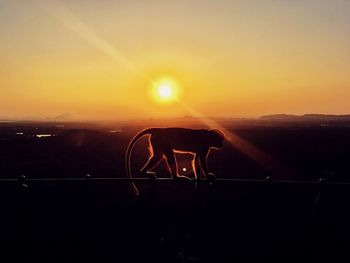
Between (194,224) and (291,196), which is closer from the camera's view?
(194,224)

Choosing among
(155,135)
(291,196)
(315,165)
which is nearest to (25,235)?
(155,135)

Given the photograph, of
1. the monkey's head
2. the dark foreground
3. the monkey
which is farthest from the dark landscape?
the monkey's head

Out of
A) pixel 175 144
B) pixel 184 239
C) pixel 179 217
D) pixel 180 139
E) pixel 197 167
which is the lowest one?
pixel 179 217

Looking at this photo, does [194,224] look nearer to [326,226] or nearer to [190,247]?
[190,247]

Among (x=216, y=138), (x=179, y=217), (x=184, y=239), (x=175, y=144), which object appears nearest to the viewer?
(x=175, y=144)

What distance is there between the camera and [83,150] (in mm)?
57688

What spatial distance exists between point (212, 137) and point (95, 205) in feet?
49.9

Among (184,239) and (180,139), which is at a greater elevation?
(180,139)

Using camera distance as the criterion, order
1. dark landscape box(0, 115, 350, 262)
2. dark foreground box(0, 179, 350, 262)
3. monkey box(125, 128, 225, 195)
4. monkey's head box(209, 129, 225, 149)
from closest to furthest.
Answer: dark foreground box(0, 179, 350, 262) < dark landscape box(0, 115, 350, 262) < monkey box(125, 128, 225, 195) < monkey's head box(209, 129, 225, 149)

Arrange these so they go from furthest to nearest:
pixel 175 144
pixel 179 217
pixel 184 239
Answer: pixel 179 217 → pixel 184 239 → pixel 175 144

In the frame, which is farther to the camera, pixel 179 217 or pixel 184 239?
pixel 179 217

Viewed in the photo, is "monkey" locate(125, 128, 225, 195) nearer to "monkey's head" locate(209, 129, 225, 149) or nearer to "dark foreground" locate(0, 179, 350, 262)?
"monkey's head" locate(209, 129, 225, 149)

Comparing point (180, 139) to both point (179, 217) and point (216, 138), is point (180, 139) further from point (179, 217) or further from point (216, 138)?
point (179, 217)

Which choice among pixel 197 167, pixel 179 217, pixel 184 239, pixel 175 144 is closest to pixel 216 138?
pixel 197 167
